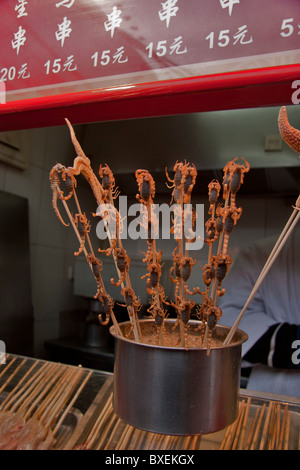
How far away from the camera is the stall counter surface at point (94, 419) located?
866mm

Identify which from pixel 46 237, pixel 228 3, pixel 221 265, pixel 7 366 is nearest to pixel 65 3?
pixel 228 3

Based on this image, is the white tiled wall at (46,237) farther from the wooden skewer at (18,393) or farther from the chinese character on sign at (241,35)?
the chinese character on sign at (241,35)

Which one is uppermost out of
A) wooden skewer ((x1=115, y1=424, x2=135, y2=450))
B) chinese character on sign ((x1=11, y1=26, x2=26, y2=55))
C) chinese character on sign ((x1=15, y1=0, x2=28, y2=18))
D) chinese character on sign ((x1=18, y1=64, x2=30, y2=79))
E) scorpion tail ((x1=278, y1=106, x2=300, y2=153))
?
chinese character on sign ((x1=15, y1=0, x2=28, y2=18))

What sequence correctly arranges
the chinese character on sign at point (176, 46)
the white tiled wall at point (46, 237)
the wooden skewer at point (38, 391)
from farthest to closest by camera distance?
the white tiled wall at point (46, 237) → the chinese character on sign at point (176, 46) → the wooden skewer at point (38, 391)

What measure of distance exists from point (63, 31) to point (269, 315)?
1.48 m

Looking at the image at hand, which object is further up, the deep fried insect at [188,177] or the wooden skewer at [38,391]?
Result: the deep fried insect at [188,177]

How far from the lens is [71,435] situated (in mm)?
919

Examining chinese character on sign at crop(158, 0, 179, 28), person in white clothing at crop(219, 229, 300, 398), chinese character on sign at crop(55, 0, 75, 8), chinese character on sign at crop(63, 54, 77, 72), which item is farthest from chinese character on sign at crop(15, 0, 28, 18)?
person in white clothing at crop(219, 229, 300, 398)

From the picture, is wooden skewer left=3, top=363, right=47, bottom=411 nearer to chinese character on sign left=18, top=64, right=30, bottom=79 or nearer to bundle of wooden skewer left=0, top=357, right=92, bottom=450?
bundle of wooden skewer left=0, top=357, right=92, bottom=450

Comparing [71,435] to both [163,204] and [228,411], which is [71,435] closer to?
[228,411]

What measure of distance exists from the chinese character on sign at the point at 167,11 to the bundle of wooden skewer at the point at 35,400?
1315 millimetres

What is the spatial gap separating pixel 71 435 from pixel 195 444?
0.33 meters

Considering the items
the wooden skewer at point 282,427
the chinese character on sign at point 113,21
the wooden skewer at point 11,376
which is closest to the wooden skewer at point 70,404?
the wooden skewer at point 11,376

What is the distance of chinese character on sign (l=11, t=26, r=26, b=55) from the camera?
146cm
